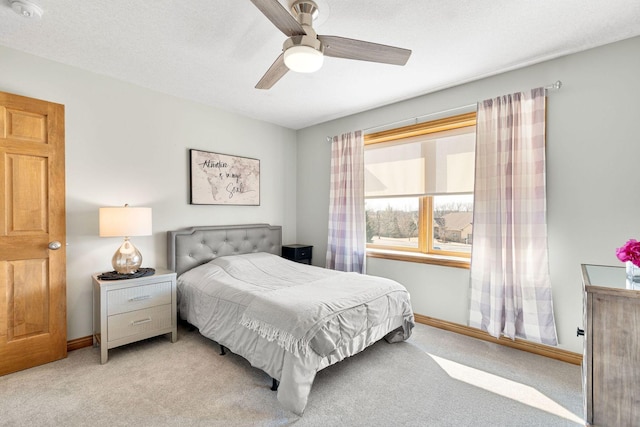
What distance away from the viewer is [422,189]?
3410 mm

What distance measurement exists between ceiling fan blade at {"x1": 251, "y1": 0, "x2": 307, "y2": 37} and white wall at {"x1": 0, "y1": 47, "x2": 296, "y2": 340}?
219 cm

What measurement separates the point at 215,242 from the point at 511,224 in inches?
121

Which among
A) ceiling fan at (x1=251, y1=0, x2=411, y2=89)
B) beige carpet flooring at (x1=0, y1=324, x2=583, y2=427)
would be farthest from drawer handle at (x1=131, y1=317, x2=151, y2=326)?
ceiling fan at (x1=251, y1=0, x2=411, y2=89)

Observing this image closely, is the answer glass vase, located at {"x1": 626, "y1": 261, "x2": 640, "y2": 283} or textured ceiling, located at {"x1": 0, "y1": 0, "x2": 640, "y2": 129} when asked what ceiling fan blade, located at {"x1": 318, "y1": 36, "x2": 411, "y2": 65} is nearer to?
textured ceiling, located at {"x1": 0, "y1": 0, "x2": 640, "y2": 129}

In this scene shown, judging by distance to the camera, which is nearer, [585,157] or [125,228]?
[585,157]

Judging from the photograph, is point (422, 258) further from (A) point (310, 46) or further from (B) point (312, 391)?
(A) point (310, 46)

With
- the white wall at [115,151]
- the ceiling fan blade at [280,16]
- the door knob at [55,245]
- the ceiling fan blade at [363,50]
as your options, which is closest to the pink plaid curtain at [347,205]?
the white wall at [115,151]

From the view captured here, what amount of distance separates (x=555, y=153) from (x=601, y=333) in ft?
5.88

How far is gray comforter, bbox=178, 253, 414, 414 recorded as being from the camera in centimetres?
187

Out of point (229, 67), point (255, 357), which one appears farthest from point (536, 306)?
point (229, 67)

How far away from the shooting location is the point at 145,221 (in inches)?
105

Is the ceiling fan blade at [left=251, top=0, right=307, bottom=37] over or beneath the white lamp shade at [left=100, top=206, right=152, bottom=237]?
over

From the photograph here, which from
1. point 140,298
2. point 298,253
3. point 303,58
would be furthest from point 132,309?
point 303,58

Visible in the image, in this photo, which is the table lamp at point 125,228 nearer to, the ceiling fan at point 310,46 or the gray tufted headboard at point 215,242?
the gray tufted headboard at point 215,242
